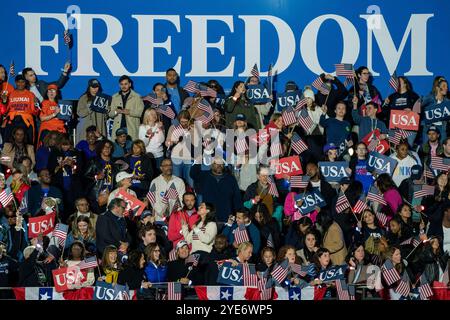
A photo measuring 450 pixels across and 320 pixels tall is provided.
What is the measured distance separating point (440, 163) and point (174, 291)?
4.12 metres

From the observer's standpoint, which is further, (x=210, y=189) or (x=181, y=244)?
(x=210, y=189)

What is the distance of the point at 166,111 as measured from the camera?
65.7 ft

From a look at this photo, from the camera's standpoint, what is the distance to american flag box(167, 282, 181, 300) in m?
17.7

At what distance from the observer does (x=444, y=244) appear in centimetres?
1877

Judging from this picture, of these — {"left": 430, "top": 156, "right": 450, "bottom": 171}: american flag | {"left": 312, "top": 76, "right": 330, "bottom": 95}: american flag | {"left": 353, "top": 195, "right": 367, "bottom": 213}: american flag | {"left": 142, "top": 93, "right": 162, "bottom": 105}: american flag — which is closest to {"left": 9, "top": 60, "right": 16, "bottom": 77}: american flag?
{"left": 142, "top": 93, "right": 162, "bottom": 105}: american flag

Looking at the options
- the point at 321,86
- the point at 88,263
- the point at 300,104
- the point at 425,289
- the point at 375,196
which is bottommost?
the point at 425,289

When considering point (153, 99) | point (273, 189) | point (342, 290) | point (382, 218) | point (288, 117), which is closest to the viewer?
point (342, 290)

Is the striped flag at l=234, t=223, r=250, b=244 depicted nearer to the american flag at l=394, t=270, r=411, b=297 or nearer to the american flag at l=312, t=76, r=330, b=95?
the american flag at l=394, t=270, r=411, b=297

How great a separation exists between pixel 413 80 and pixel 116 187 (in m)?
4.48

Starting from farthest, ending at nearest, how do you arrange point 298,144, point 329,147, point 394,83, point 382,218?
point 394,83
point 298,144
point 329,147
point 382,218

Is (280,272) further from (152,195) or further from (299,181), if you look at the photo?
(152,195)

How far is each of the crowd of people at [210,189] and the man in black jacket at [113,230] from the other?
17 millimetres

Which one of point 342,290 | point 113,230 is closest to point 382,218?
point 342,290
